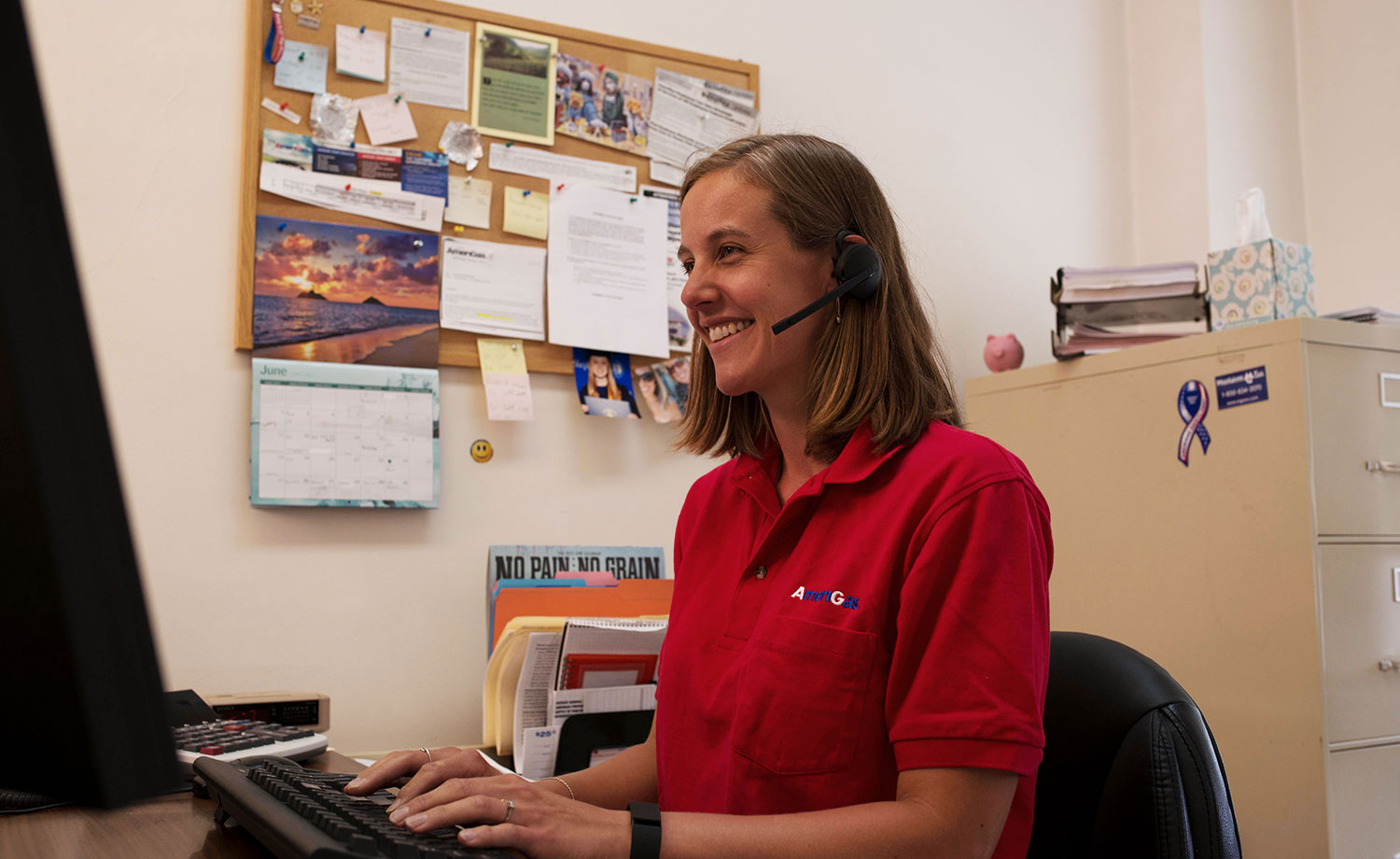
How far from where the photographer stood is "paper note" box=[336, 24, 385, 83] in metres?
1.79

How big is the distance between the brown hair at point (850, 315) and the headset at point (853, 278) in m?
0.02

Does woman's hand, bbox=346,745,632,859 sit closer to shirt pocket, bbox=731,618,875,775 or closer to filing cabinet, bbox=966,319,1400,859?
shirt pocket, bbox=731,618,875,775

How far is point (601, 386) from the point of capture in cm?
195

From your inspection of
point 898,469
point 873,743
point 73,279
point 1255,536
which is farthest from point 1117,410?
point 73,279

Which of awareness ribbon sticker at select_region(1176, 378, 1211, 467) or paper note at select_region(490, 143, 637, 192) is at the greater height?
paper note at select_region(490, 143, 637, 192)

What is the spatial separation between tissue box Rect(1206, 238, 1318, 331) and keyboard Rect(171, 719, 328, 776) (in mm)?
1662

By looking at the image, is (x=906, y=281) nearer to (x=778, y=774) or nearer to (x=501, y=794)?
(x=778, y=774)

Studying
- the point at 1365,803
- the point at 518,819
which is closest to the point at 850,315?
the point at 518,819

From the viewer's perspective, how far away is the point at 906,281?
3.63ft

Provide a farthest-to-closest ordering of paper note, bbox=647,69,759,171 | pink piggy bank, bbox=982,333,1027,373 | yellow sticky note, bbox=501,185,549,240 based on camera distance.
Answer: pink piggy bank, bbox=982,333,1027,373
paper note, bbox=647,69,759,171
yellow sticky note, bbox=501,185,549,240

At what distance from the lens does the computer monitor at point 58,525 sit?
0.28m

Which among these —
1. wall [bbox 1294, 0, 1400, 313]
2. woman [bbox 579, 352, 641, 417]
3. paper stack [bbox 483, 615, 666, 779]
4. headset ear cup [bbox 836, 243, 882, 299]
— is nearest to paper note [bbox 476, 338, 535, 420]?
woman [bbox 579, 352, 641, 417]

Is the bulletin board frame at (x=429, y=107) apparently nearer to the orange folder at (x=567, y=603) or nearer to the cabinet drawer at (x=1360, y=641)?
the orange folder at (x=567, y=603)

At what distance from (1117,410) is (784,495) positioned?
42.0 inches
